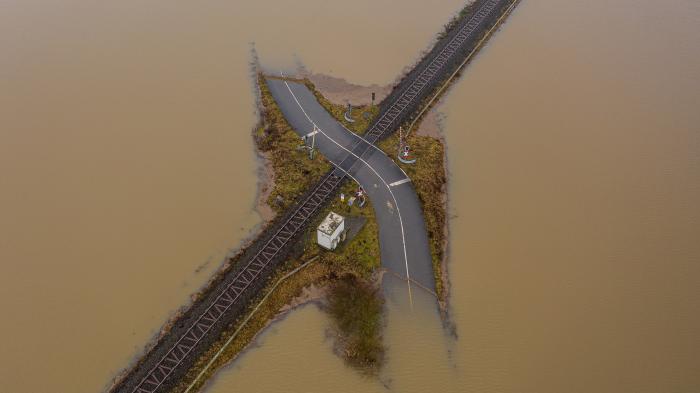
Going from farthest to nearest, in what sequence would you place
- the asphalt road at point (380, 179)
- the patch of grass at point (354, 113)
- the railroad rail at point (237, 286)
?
the patch of grass at point (354, 113) < the asphalt road at point (380, 179) < the railroad rail at point (237, 286)

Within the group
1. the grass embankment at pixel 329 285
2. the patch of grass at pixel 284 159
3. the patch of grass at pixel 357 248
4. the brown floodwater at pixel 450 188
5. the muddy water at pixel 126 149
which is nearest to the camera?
the grass embankment at pixel 329 285

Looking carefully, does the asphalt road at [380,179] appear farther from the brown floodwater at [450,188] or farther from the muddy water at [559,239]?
the brown floodwater at [450,188]

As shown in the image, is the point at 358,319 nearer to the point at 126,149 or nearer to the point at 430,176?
the point at 430,176

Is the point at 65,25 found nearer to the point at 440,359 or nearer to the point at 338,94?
the point at 338,94

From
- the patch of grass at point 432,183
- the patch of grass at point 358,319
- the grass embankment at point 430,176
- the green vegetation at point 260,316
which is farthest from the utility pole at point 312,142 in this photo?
the patch of grass at point 358,319

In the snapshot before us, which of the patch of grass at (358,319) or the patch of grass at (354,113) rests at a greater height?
the patch of grass at (354,113)

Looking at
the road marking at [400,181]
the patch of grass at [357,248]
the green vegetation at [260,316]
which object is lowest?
the green vegetation at [260,316]

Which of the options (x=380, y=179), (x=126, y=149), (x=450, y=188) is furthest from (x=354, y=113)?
(x=126, y=149)
